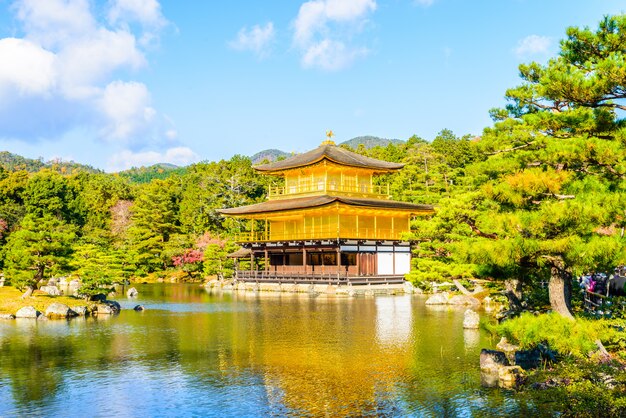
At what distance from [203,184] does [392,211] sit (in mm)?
31615

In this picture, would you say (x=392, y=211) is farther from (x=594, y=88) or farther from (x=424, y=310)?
(x=594, y=88)

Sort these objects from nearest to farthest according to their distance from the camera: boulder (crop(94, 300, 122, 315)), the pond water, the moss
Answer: the moss < the pond water < boulder (crop(94, 300, 122, 315))

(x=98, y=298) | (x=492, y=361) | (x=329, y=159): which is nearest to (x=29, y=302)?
(x=98, y=298)

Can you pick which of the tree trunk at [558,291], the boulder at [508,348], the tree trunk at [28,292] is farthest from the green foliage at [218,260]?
the tree trunk at [558,291]

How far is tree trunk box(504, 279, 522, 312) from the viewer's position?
16909 mm

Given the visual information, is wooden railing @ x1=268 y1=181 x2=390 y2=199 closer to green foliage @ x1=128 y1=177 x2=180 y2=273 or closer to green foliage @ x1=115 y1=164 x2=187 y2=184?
green foliage @ x1=128 y1=177 x2=180 y2=273

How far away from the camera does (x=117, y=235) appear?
62.9m

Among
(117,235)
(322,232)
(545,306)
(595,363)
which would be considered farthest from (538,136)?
(117,235)

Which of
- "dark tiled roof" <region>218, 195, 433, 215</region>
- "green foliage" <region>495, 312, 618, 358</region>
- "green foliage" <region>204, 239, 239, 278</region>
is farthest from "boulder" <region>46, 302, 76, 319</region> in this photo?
"green foliage" <region>204, 239, 239, 278</region>

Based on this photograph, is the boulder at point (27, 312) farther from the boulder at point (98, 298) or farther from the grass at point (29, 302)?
the boulder at point (98, 298)

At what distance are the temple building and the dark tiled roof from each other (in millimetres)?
64

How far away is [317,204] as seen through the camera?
39.0 metres

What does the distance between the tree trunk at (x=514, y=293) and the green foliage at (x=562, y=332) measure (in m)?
5.65

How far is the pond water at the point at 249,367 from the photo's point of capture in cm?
1093
